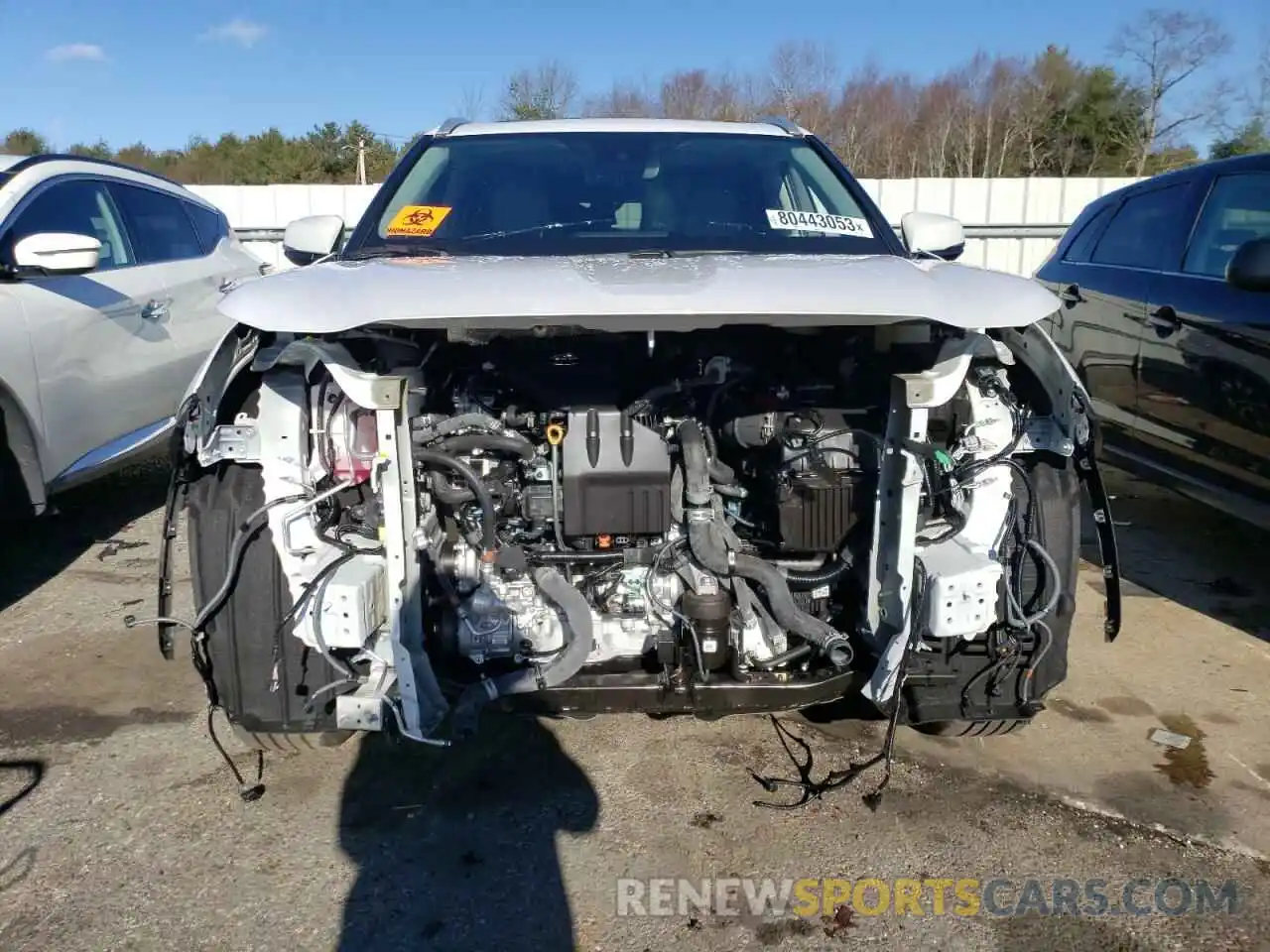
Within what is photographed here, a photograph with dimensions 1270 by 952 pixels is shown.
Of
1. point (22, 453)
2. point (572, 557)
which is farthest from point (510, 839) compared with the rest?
point (22, 453)

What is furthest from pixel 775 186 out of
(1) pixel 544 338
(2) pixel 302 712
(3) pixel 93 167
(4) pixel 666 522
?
(3) pixel 93 167

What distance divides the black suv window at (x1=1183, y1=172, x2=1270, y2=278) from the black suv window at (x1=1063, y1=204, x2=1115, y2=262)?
3.29 ft

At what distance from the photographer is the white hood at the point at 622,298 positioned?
2.07 m

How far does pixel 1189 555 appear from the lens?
16.6ft

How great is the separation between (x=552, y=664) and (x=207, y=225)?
5010 millimetres

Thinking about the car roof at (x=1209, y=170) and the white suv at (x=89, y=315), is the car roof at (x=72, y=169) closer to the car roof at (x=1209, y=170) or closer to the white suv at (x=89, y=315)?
the white suv at (x=89, y=315)

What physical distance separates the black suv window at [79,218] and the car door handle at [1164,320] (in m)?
5.06

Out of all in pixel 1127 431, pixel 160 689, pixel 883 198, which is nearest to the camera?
pixel 160 689

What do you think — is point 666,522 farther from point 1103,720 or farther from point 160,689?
point 160,689

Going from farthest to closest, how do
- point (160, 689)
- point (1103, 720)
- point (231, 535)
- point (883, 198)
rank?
point (883, 198) → point (160, 689) → point (1103, 720) → point (231, 535)

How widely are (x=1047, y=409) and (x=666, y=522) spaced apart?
108 cm

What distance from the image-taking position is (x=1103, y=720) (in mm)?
3344

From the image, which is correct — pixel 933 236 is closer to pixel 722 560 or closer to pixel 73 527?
pixel 722 560

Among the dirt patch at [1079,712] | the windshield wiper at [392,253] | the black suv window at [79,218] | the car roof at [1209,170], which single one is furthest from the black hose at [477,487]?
the car roof at [1209,170]
